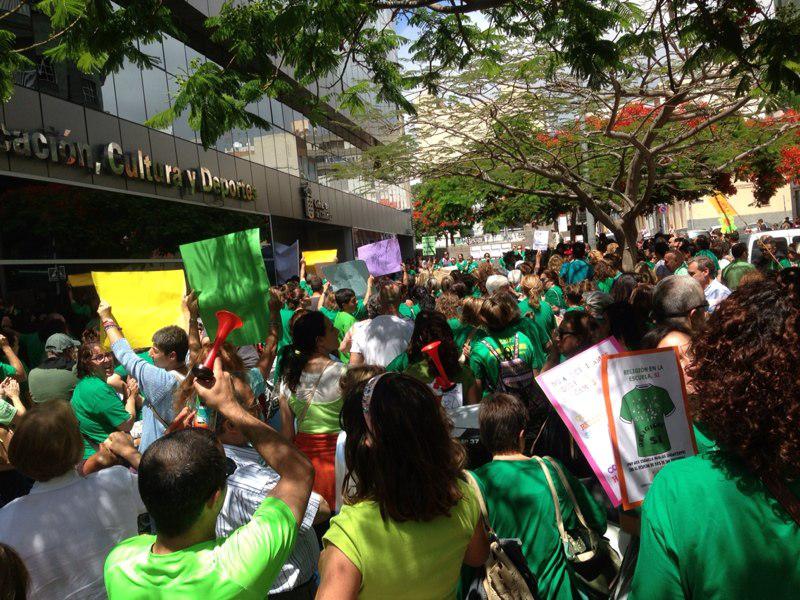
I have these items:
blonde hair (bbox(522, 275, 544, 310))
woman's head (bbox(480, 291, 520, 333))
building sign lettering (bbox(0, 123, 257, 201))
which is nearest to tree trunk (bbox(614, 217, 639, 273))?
blonde hair (bbox(522, 275, 544, 310))

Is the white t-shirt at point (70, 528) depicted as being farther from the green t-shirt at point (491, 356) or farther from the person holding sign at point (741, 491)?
the green t-shirt at point (491, 356)

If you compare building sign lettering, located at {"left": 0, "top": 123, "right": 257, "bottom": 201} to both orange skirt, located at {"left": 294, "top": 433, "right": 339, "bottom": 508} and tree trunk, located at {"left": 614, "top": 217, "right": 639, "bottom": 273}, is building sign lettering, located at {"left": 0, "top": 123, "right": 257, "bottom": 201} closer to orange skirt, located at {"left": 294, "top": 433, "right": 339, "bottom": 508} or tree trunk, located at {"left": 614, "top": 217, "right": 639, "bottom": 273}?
orange skirt, located at {"left": 294, "top": 433, "right": 339, "bottom": 508}

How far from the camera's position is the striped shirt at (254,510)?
2941 millimetres

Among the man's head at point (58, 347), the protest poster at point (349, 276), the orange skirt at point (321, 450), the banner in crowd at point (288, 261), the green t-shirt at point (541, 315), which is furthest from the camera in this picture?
the banner in crowd at point (288, 261)

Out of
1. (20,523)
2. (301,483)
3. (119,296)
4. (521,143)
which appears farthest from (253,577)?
(521,143)

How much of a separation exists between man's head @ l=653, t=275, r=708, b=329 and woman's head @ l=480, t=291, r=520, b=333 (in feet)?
5.10

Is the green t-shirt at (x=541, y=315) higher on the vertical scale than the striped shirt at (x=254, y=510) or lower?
higher

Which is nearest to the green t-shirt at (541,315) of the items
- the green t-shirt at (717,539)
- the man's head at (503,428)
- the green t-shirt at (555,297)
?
the green t-shirt at (555,297)

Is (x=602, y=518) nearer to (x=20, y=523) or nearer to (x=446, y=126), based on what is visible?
(x=20, y=523)

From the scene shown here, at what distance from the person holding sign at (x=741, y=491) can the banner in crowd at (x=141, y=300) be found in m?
3.54

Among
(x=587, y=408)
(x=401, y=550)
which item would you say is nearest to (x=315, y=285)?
(x=587, y=408)

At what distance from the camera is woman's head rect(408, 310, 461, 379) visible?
16.1 feet

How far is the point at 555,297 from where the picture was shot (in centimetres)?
976

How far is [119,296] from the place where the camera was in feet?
14.8
